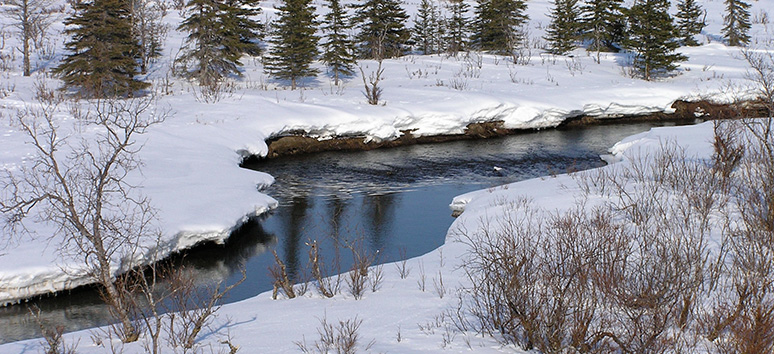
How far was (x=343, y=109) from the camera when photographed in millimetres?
24938

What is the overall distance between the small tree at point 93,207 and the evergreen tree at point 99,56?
556 cm

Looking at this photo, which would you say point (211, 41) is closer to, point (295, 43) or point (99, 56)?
point (295, 43)

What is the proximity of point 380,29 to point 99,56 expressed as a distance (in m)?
17.7

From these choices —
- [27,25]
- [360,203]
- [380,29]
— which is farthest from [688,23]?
[27,25]

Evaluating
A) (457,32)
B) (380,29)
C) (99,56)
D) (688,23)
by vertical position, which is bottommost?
(99,56)

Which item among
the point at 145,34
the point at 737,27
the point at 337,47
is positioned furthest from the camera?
the point at 737,27

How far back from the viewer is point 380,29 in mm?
37969

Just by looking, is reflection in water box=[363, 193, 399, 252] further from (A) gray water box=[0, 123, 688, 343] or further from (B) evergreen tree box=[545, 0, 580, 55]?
(B) evergreen tree box=[545, 0, 580, 55]

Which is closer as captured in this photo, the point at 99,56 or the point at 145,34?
the point at 99,56

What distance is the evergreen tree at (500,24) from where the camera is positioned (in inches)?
1582

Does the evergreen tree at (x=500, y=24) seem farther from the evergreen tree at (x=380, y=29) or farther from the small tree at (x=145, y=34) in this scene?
the small tree at (x=145, y=34)

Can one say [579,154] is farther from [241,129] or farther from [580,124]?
[241,129]

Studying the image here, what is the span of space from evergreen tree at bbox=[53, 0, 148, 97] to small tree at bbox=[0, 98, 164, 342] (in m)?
5.56

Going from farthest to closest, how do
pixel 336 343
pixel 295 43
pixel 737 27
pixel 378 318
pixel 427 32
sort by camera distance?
pixel 427 32 → pixel 737 27 → pixel 295 43 → pixel 378 318 → pixel 336 343
